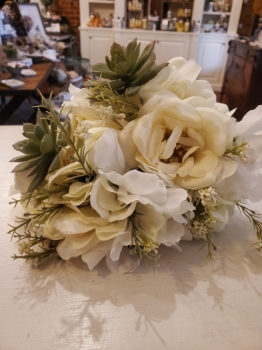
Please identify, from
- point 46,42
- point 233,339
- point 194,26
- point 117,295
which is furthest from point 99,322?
point 194,26

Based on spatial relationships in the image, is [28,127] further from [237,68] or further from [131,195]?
[237,68]

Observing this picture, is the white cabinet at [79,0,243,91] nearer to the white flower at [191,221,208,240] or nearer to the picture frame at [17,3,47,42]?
the picture frame at [17,3,47,42]

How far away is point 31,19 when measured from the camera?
310 cm

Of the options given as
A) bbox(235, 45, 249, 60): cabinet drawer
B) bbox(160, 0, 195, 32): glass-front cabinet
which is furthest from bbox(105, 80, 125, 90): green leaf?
bbox(160, 0, 195, 32): glass-front cabinet

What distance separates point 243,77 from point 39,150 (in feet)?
8.83

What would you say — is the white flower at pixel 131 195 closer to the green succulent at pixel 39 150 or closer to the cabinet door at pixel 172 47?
the green succulent at pixel 39 150

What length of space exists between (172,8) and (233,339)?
4177 millimetres

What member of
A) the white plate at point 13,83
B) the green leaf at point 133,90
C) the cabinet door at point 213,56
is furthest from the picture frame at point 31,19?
the green leaf at point 133,90

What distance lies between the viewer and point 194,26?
3666mm

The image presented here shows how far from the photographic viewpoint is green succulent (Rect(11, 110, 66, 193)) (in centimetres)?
43

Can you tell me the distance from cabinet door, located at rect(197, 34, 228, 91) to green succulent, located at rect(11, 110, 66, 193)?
3.91 metres

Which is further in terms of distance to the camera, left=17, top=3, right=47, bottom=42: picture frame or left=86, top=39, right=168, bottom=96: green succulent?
left=17, top=3, right=47, bottom=42: picture frame

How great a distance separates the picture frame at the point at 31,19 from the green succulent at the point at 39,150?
3.07m

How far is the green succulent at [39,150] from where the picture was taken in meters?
0.43
